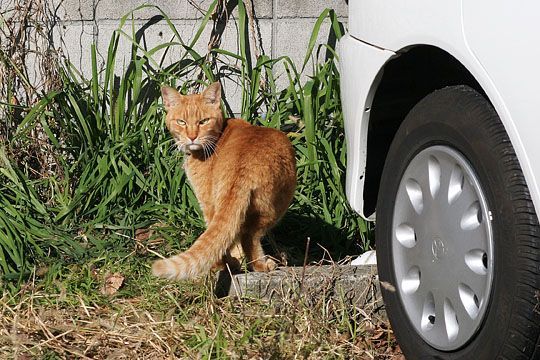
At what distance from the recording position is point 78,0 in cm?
514

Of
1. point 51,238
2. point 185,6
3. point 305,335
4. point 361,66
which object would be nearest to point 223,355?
point 305,335

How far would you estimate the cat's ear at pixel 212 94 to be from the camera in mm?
4535

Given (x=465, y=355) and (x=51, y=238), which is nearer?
(x=465, y=355)

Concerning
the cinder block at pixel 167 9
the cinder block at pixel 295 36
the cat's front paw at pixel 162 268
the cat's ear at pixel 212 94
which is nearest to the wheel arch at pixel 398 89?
the cat's front paw at pixel 162 268

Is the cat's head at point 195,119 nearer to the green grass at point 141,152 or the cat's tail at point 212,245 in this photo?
the green grass at point 141,152

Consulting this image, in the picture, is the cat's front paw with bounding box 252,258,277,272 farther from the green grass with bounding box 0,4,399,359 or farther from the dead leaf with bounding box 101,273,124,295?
the dead leaf with bounding box 101,273,124,295

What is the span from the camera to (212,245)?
3.63 metres

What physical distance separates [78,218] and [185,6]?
1.34 m

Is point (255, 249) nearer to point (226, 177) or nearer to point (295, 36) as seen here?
point (226, 177)

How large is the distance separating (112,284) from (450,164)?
1.75 metres

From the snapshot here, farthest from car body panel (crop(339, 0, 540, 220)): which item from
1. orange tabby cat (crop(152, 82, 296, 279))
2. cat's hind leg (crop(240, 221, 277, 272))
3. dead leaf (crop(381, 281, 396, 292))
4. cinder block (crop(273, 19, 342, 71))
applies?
cinder block (crop(273, 19, 342, 71))

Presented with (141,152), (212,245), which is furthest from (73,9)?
(212,245)

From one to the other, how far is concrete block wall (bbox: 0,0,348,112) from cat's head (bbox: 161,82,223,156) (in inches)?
27.5

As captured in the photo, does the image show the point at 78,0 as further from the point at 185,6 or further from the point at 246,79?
the point at 246,79
